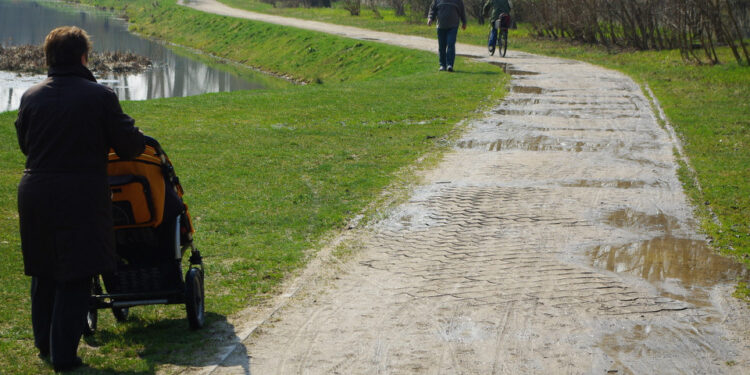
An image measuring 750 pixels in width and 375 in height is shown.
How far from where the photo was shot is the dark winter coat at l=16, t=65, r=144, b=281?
4.70 meters

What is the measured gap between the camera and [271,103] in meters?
17.0

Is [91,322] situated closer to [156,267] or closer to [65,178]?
[156,267]

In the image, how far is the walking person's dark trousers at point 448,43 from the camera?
20.9 m

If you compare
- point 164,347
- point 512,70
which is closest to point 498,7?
point 512,70

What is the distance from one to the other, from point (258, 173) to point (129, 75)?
71.6 ft

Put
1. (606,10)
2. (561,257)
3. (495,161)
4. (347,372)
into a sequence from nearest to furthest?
(347,372) → (561,257) → (495,161) → (606,10)

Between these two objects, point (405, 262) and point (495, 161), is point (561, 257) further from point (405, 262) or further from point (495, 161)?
point (495, 161)

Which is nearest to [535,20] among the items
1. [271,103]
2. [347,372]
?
[271,103]

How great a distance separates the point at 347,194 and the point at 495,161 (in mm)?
2428

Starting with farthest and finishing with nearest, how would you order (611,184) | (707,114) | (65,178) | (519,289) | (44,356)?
(707,114), (611,184), (519,289), (44,356), (65,178)

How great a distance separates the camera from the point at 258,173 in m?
10.6

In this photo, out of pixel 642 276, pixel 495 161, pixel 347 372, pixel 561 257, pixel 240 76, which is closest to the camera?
pixel 347 372

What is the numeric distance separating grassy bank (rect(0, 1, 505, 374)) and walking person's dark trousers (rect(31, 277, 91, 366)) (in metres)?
0.20

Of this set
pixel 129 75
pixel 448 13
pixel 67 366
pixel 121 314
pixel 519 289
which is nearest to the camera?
pixel 67 366
